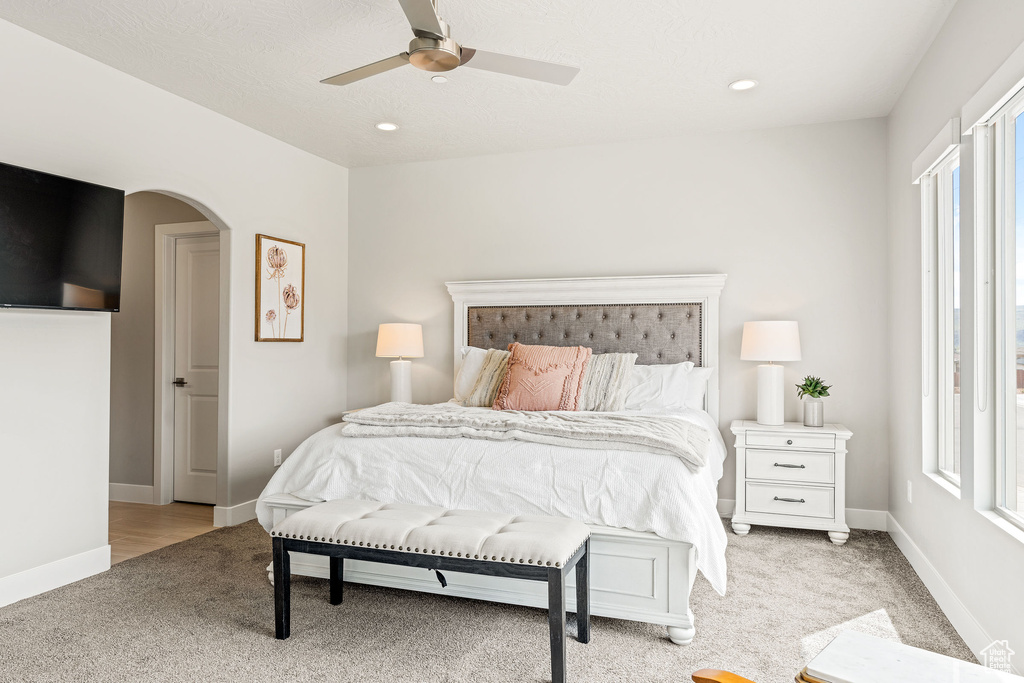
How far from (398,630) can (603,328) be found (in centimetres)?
257

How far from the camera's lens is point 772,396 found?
3990 mm

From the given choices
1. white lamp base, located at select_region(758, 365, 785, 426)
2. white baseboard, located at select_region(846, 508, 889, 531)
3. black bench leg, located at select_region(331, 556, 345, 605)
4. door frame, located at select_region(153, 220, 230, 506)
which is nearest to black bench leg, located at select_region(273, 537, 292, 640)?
black bench leg, located at select_region(331, 556, 345, 605)

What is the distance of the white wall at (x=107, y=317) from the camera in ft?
9.66

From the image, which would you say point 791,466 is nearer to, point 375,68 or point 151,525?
point 375,68

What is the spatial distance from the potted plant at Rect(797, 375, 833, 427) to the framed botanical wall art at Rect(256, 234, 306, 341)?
3.46 meters

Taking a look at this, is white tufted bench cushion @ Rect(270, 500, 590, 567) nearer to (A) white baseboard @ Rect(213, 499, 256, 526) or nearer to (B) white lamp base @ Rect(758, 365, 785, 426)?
→ (A) white baseboard @ Rect(213, 499, 256, 526)

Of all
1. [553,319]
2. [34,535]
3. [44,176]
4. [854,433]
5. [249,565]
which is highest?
[44,176]

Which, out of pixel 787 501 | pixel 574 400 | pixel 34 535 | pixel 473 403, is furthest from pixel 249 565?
pixel 787 501

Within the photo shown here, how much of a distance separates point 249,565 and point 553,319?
250cm

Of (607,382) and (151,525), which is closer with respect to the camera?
(607,382)

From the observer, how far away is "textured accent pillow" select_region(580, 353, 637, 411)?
392cm

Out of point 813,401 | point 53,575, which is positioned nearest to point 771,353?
point 813,401

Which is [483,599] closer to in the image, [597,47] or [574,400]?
[574,400]

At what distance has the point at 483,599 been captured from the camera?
2730 millimetres
